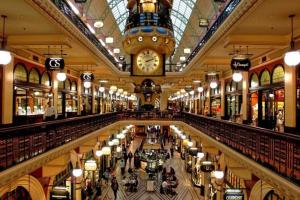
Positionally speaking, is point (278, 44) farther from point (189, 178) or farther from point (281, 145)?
point (189, 178)

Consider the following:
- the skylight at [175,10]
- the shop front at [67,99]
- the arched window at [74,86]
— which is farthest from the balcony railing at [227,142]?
the skylight at [175,10]

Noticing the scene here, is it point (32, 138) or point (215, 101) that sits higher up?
point (215, 101)

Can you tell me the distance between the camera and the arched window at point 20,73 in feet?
39.2

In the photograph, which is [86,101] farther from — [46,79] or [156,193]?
[46,79]

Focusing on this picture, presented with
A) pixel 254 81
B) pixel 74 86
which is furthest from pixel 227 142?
pixel 74 86

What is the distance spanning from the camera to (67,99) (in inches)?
774

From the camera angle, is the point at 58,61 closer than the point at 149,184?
Yes

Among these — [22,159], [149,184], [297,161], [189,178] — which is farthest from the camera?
[189,178]

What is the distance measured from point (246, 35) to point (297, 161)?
526 centimetres

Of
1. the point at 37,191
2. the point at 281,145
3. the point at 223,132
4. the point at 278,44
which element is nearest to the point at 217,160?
the point at 223,132

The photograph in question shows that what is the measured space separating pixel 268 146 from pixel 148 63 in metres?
9.88

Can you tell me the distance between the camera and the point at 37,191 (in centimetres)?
1067

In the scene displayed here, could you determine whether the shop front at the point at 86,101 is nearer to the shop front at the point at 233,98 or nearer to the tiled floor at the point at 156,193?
the tiled floor at the point at 156,193

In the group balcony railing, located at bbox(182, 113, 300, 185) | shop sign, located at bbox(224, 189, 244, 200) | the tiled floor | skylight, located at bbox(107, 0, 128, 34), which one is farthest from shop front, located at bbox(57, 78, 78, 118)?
shop sign, located at bbox(224, 189, 244, 200)
